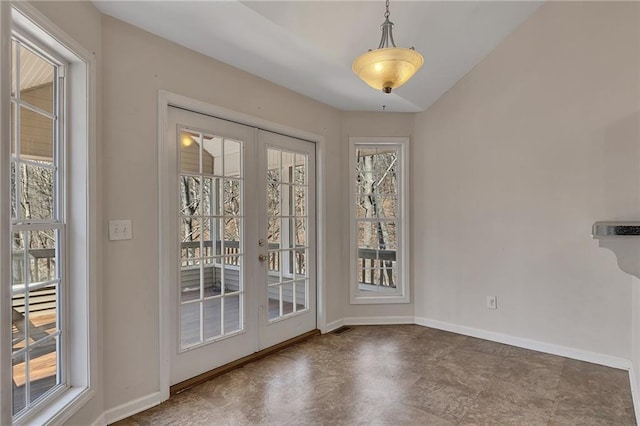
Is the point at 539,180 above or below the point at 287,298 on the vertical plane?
above

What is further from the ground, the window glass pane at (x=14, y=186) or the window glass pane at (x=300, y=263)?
the window glass pane at (x=14, y=186)

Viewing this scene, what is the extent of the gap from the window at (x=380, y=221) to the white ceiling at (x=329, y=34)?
0.65m

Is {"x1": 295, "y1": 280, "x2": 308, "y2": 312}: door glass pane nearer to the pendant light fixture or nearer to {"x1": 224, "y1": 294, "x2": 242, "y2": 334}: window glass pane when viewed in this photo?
{"x1": 224, "y1": 294, "x2": 242, "y2": 334}: window glass pane

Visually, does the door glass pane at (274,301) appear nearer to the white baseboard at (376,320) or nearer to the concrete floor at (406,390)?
the concrete floor at (406,390)

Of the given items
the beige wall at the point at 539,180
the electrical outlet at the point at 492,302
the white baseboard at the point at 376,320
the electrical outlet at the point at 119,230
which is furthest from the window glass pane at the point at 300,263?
the electrical outlet at the point at 492,302

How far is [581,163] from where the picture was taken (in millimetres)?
3012

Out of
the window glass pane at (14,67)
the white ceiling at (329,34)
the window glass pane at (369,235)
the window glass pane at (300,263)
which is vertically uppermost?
the white ceiling at (329,34)

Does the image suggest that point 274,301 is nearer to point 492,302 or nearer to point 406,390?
point 406,390

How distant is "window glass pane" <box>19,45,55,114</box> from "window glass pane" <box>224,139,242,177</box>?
121 centimetres

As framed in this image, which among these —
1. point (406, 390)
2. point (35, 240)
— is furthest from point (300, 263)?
point (35, 240)

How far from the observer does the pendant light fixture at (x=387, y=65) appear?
5.77 feet

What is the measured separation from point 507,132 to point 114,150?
337 cm

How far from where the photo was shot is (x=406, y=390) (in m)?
2.49

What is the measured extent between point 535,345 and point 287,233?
8.42 ft
